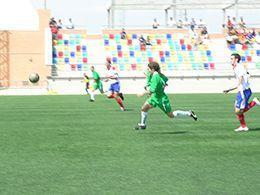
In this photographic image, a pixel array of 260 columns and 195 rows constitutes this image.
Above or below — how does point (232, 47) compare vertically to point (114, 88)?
above

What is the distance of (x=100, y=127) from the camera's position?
51.7 ft

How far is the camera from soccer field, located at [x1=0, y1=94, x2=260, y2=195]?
7640mm

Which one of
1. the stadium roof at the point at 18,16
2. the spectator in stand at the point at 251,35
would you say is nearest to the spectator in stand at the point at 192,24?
the spectator in stand at the point at 251,35

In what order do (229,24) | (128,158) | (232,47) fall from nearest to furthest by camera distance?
(128,158) → (232,47) → (229,24)

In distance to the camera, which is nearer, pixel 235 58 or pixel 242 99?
pixel 235 58

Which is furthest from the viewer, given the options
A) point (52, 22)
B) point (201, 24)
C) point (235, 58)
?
point (201, 24)

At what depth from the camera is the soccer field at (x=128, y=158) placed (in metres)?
7.64

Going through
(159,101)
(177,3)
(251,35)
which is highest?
(177,3)

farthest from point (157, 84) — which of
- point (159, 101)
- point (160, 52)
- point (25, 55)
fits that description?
point (160, 52)

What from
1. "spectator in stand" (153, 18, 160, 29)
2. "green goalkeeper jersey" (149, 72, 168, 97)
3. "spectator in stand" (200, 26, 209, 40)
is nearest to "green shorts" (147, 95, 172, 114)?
"green goalkeeper jersey" (149, 72, 168, 97)

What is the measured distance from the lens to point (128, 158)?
1005cm

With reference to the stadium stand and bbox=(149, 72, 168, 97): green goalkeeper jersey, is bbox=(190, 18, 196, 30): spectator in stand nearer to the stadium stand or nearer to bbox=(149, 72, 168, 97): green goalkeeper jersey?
the stadium stand

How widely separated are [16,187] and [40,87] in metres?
40.2

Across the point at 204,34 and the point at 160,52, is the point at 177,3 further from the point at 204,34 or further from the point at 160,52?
the point at 160,52
